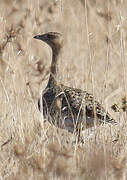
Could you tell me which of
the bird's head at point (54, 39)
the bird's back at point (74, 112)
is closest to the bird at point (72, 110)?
the bird's back at point (74, 112)

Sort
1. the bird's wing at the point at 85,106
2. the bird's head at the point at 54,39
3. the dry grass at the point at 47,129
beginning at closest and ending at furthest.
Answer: the dry grass at the point at 47,129 → the bird's wing at the point at 85,106 → the bird's head at the point at 54,39

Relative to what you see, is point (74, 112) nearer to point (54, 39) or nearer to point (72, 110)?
point (72, 110)

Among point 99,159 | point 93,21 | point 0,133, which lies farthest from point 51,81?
point 93,21

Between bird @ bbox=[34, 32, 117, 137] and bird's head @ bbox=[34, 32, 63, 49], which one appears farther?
bird's head @ bbox=[34, 32, 63, 49]

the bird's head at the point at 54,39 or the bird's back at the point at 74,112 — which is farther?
the bird's head at the point at 54,39

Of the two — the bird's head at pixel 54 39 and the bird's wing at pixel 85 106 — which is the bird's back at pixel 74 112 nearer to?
the bird's wing at pixel 85 106

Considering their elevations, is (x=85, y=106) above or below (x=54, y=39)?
below

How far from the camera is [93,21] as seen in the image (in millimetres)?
7570

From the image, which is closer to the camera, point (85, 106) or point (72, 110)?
point (85, 106)

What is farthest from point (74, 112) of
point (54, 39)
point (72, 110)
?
point (54, 39)

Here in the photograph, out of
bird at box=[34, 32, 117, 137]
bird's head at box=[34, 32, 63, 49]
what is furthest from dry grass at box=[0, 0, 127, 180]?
bird's head at box=[34, 32, 63, 49]

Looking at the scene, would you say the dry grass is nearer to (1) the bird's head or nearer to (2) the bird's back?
(2) the bird's back

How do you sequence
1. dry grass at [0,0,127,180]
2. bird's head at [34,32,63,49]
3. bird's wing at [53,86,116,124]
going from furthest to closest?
bird's head at [34,32,63,49] < bird's wing at [53,86,116,124] < dry grass at [0,0,127,180]

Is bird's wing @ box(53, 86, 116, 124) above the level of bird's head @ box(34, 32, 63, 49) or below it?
below
